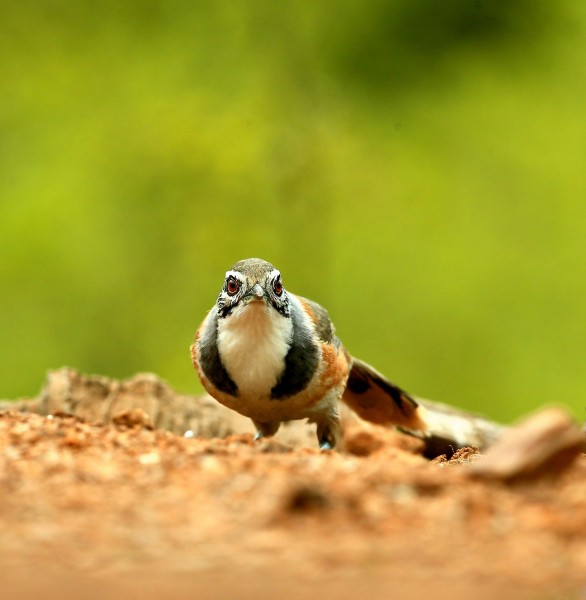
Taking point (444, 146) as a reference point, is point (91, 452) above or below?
below

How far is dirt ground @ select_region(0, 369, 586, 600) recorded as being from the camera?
2.56 metres

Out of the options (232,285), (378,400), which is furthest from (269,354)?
(378,400)

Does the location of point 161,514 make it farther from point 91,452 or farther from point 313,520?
point 91,452

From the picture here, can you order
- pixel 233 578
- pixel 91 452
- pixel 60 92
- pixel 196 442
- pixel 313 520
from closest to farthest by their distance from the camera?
pixel 233 578
pixel 313 520
pixel 91 452
pixel 196 442
pixel 60 92

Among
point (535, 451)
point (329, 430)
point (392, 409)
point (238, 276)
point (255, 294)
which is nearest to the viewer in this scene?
point (535, 451)

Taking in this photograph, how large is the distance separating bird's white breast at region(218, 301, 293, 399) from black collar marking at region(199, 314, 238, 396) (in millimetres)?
37

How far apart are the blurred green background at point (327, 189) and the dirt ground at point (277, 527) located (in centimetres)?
808

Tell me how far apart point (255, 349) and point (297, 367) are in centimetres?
25

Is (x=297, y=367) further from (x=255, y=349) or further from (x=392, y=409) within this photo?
(x=392, y=409)

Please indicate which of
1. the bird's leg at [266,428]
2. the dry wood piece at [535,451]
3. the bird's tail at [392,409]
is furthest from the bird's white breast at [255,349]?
the dry wood piece at [535,451]

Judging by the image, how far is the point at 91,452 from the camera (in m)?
4.13

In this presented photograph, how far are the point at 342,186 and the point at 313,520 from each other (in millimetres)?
9403

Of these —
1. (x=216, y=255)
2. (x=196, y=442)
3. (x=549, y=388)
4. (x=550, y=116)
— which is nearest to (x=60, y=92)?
(x=216, y=255)

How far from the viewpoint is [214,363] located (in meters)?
5.96
